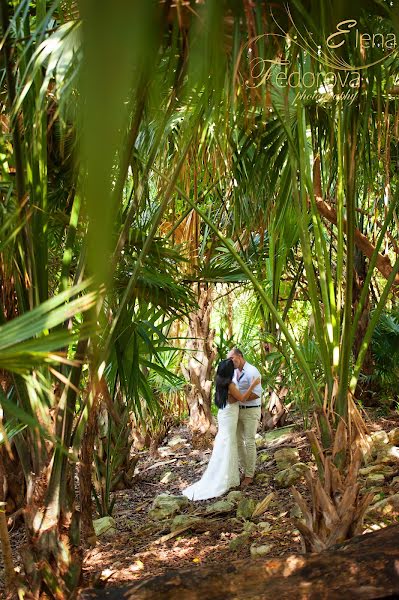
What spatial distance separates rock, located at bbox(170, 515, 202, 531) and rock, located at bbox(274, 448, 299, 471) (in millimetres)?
1543

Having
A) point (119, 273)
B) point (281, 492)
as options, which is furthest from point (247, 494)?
point (119, 273)

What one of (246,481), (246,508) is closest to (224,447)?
(246,481)

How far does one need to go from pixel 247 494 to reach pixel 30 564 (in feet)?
11.7

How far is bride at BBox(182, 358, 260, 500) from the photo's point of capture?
22.1ft

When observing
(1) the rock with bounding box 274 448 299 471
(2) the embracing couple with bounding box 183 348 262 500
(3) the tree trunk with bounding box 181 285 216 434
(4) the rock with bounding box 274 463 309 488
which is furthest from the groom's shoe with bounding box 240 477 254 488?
(3) the tree trunk with bounding box 181 285 216 434

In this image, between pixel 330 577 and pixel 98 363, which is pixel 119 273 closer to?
pixel 98 363

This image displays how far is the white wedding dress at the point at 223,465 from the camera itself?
6723 millimetres

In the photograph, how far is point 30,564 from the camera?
3.09 metres

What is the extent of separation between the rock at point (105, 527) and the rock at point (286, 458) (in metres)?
1.90

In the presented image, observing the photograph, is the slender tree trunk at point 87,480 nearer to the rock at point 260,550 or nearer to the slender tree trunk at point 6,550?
the rock at point 260,550

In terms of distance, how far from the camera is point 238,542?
4840 millimetres

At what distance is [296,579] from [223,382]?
4.03 m

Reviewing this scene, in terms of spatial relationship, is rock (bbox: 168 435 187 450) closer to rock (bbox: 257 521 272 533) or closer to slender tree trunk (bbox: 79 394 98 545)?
slender tree trunk (bbox: 79 394 98 545)

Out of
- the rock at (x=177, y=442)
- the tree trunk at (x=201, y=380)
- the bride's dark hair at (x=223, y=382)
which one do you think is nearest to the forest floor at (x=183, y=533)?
the bride's dark hair at (x=223, y=382)
